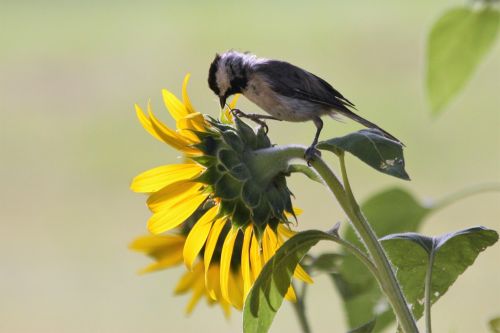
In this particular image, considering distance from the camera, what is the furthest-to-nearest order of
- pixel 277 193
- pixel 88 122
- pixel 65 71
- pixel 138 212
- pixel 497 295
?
pixel 65 71
pixel 88 122
pixel 138 212
pixel 497 295
pixel 277 193

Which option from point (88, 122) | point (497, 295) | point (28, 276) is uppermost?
point (88, 122)

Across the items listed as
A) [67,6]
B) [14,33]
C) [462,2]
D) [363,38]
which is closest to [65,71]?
[14,33]

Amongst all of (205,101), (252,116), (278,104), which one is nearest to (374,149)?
(252,116)

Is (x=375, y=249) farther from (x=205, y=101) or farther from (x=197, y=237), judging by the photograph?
(x=205, y=101)

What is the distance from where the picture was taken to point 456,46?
1.06 metres

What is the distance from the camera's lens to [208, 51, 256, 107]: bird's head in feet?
3.37

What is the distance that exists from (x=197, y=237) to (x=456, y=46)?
370mm

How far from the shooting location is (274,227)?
→ 2.62 ft

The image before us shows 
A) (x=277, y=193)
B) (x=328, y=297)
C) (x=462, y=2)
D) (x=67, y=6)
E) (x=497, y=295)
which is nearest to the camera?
(x=277, y=193)

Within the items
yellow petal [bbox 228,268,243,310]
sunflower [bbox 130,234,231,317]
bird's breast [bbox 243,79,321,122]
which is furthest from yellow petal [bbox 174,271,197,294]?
bird's breast [bbox 243,79,321,122]

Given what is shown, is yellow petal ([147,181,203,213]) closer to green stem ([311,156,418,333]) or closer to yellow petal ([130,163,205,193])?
yellow petal ([130,163,205,193])

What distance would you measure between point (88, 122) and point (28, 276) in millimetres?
2611

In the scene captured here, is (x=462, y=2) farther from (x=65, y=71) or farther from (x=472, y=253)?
(x=65, y=71)

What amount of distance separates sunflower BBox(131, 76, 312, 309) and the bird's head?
0.53 ft
